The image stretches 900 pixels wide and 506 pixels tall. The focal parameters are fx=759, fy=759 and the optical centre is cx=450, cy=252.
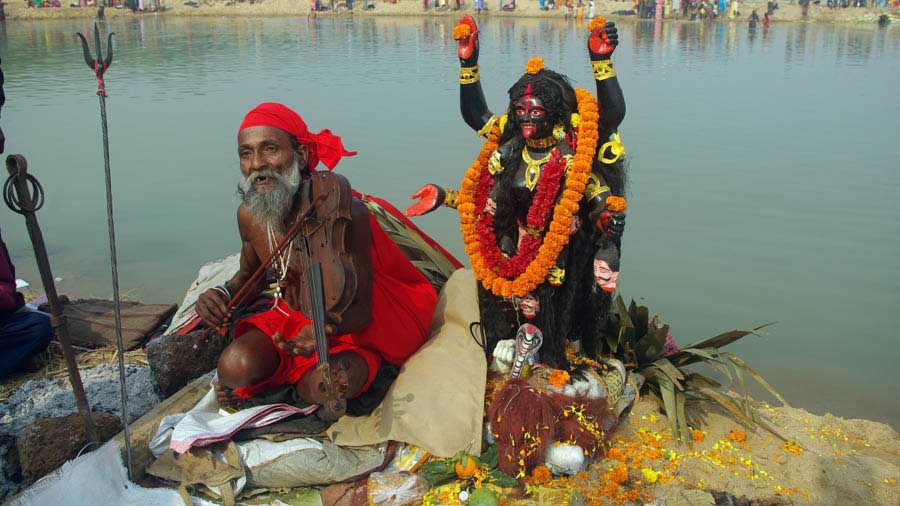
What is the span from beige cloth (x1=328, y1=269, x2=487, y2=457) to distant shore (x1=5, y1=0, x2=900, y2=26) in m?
32.0

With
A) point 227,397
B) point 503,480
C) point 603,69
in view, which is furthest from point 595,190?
point 227,397

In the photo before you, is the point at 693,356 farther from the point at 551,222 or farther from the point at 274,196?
the point at 274,196

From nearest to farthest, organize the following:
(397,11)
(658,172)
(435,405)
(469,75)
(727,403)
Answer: (435,405), (727,403), (469,75), (658,172), (397,11)

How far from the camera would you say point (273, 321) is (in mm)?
3896

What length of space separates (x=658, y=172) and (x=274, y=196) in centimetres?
683

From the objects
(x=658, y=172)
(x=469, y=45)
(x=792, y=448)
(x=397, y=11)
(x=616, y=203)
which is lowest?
(x=792, y=448)

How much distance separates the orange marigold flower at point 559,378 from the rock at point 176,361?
6.63 feet

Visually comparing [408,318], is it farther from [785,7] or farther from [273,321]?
[785,7]

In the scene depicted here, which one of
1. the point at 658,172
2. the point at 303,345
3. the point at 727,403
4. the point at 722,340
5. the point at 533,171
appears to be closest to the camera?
the point at 303,345

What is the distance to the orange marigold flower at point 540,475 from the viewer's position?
3559mm

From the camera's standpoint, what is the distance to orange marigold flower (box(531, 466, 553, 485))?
3559mm

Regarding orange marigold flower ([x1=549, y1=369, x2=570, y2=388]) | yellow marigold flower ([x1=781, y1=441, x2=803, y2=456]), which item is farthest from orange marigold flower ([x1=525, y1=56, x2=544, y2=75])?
yellow marigold flower ([x1=781, y1=441, x2=803, y2=456])

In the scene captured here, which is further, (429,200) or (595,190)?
(429,200)

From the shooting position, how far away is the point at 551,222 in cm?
389
